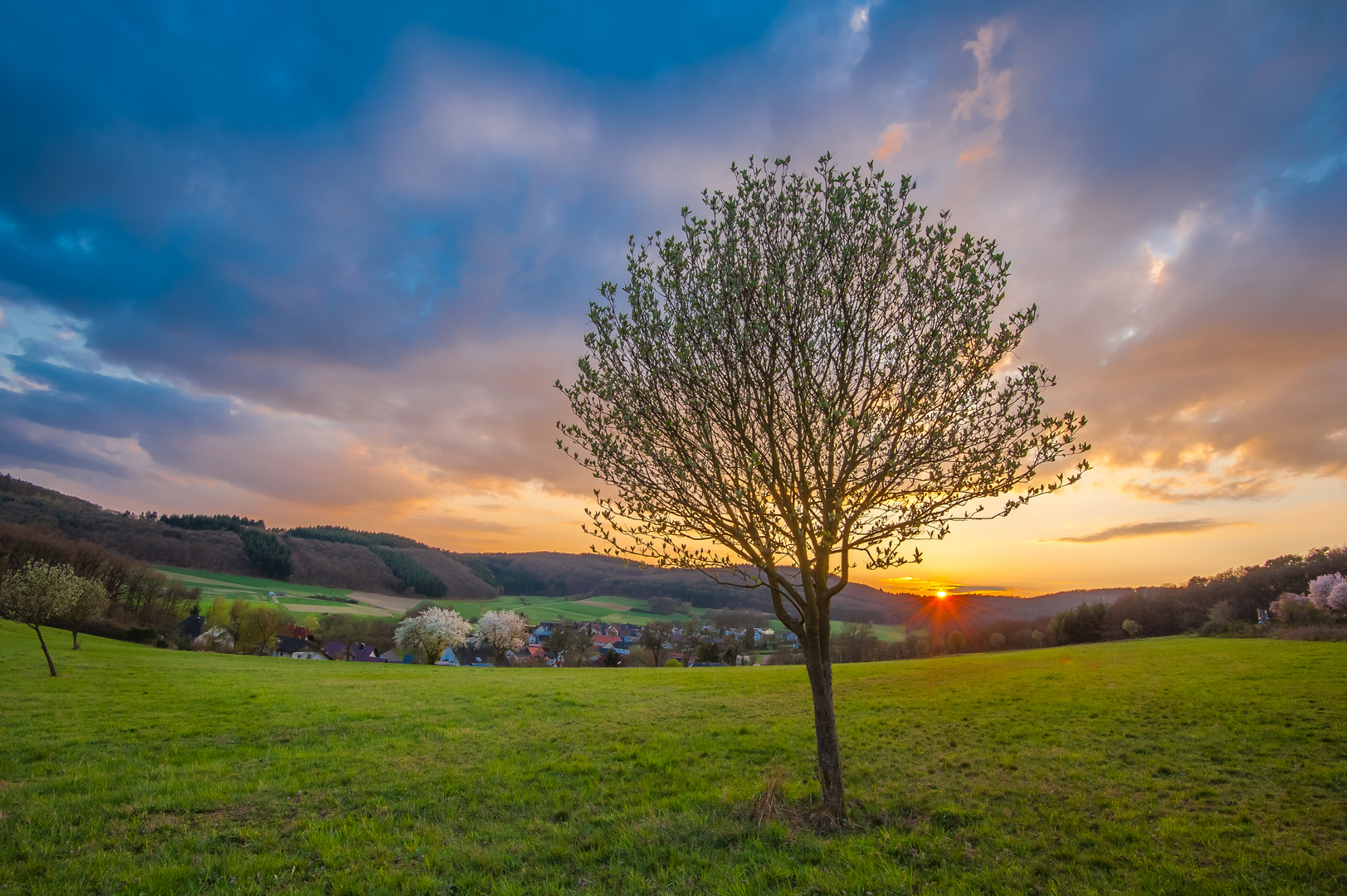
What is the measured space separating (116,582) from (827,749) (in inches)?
4196

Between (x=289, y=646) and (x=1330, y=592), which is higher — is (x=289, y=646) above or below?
below

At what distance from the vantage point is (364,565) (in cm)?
15188

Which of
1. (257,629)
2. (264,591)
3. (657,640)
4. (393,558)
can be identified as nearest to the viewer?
(257,629)

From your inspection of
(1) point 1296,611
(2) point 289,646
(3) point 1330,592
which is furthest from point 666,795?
(2) point 289,646

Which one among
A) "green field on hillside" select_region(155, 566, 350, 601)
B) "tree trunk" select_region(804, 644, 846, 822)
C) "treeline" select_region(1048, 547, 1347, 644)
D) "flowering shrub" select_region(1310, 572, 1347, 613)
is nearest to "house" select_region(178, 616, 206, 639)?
"green field on hillside" select_region(155, 566, 350, 601)

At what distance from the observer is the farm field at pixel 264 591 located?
101812 mm

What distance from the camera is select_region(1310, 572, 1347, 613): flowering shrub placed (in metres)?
53.5

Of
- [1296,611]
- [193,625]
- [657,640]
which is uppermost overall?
[1296,611]

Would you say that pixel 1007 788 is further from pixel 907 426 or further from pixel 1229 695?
pixel 1229 695

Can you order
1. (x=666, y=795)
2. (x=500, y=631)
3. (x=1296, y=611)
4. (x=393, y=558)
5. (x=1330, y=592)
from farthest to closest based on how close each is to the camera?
(x=393, y=558), (x=500, y=631), (x=1296, y=611), (x=1330, y=592), (x=666, y=795)

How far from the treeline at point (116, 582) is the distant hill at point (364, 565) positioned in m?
27.1

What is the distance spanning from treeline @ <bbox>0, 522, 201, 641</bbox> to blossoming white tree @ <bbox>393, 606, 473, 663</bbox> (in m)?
27.0

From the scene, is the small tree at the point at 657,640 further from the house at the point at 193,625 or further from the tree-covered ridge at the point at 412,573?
the tree-covered ridge at the point at 412,573

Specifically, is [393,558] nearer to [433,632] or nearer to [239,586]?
[239,586]
